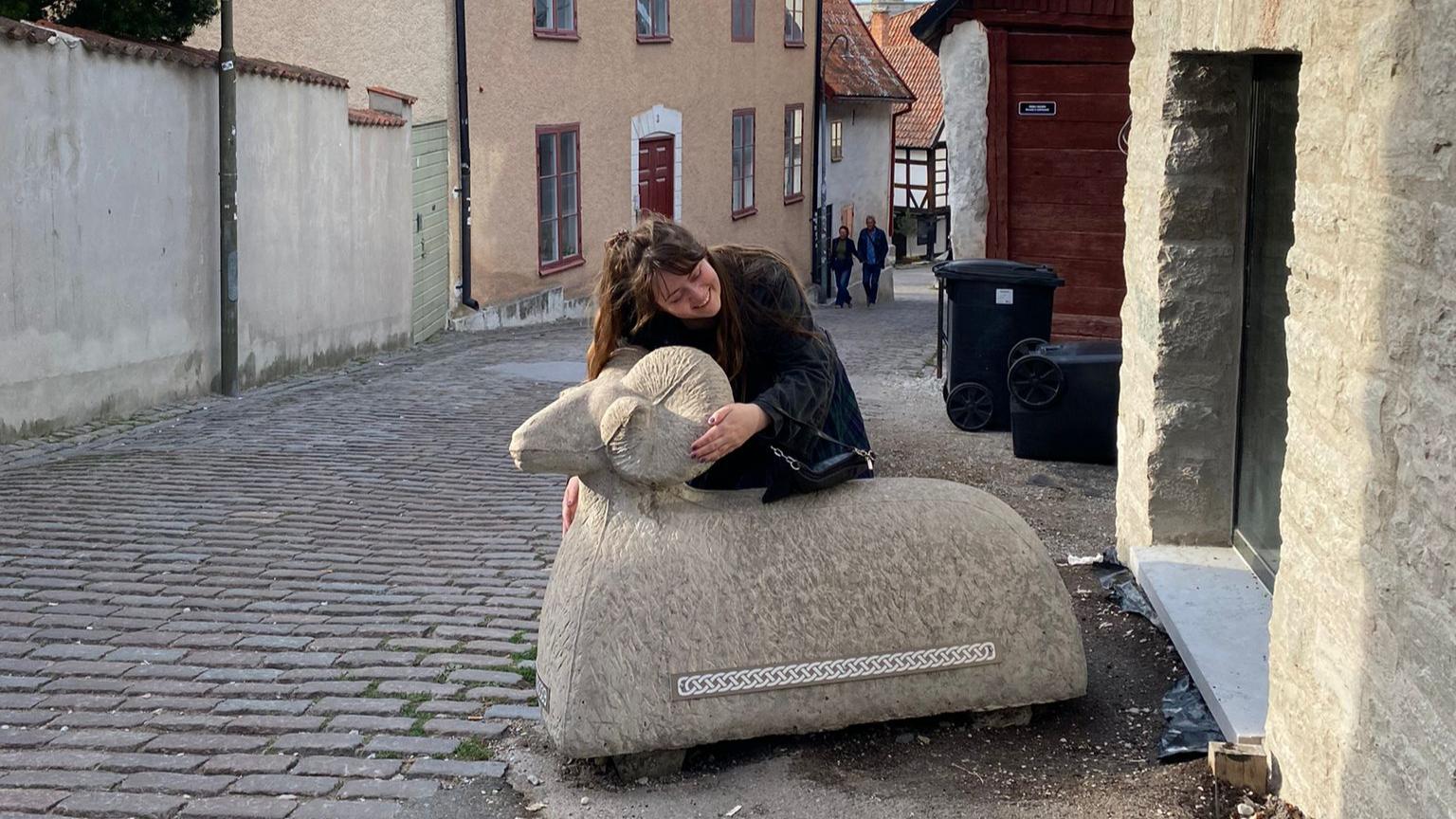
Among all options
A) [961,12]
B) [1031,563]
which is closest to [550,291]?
[961,12]

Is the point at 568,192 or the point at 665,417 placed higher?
the point at 568,192

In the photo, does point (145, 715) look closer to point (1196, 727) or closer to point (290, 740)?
point (290, 740)

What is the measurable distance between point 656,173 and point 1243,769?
2114cm

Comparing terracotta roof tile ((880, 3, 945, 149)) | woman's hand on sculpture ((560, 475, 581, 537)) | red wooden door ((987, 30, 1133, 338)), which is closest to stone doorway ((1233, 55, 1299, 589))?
woman's hand on sculpture ((560, 475, 581, 537))

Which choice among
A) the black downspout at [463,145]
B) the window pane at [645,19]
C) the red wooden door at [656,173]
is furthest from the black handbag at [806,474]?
the window pane at [645,19]

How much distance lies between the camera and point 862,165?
1368 inches

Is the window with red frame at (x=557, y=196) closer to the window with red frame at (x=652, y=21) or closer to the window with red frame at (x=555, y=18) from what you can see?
the window with red frame at (x=555, y=18)

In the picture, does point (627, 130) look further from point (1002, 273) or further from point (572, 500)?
point (572, 500)

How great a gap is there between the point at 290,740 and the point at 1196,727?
275cm

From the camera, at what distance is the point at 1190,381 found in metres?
6.58

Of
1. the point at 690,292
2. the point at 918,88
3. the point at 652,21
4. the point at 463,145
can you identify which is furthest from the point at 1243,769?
the point at 918,88

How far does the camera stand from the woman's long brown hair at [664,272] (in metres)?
4.59

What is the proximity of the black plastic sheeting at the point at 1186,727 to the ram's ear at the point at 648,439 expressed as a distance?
1.61 meters

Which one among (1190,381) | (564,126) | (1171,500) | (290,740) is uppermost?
(564,126)
